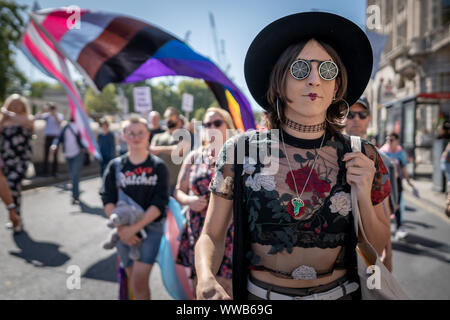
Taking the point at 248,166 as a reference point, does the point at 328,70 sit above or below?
above

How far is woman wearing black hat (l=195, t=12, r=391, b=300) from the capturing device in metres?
1.40

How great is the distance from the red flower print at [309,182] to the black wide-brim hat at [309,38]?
40 cm

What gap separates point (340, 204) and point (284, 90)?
54cm

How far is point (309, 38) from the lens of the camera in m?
1.50

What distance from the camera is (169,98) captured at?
271 inches

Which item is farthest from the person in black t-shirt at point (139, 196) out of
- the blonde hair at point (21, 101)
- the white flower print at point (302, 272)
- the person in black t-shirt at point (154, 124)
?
the blonde hair at point (21, 101)

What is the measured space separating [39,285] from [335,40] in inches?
153

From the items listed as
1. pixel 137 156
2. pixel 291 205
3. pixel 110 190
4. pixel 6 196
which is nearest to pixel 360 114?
pixel 291 205

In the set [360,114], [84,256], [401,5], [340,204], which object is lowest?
[84,256]

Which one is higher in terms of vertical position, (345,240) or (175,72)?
(175,72)

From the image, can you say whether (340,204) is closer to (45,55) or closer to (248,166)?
(248,166)
